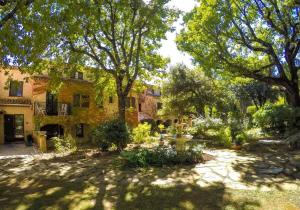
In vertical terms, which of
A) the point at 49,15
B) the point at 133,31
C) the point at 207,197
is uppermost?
the point at 133,31

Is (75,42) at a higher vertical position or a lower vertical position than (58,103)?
higher

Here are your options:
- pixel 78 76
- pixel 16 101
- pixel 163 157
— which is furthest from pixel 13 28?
pixel 78 76

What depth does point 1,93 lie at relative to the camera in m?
24.1

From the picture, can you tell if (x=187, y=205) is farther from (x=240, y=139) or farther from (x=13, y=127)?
(x=13, y=127)

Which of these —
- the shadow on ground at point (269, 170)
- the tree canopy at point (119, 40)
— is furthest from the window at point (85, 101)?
the shadow on ground at point (269, 170)

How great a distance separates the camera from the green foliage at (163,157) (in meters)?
8.59

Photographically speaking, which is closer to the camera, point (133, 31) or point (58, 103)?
point (133, 31)

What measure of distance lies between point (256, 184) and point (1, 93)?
2411 centimetres

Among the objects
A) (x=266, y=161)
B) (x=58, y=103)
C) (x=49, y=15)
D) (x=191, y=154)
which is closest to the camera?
(x=266, y=161)

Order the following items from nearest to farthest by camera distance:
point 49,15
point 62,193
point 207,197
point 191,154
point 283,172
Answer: point 207,197 < point 62,193 < point 283,172 < point 191,154 < point 49,15

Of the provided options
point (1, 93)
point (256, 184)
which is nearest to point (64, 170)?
point (256, 184)

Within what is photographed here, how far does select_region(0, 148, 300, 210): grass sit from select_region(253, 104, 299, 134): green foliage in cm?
747

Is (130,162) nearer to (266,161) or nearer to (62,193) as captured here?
(62,193)

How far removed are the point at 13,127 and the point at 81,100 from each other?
6.61 metres
